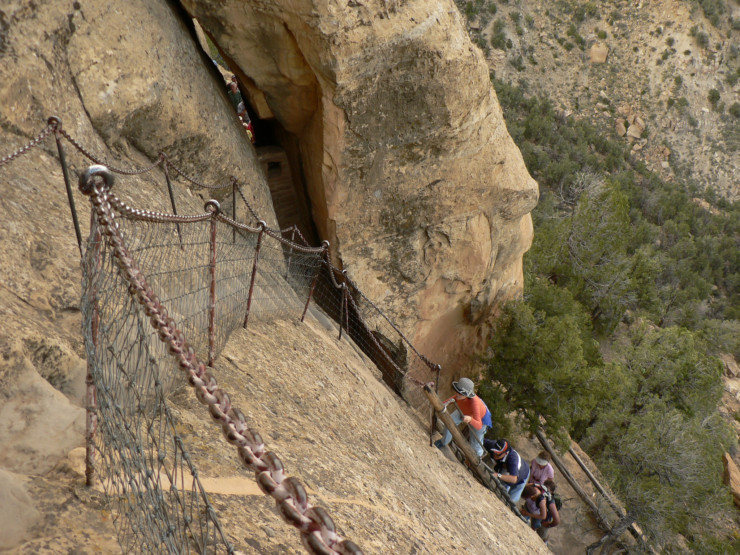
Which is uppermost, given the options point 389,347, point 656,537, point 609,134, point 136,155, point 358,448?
point 609,134

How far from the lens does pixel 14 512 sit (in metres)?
2.21

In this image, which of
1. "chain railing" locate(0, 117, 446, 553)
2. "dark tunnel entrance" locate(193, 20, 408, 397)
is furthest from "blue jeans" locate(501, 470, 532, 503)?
"chain railing" locate(0, 117, 446, 553)

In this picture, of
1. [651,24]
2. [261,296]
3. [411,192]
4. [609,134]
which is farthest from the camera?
[651,24]

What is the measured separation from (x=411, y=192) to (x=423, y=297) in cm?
227

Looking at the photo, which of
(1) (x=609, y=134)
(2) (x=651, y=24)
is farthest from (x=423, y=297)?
(2) (x=651, y=24)

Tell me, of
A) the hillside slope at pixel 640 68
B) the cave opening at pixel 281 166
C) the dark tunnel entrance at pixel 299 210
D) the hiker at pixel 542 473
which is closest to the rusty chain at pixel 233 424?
the dark tunnel entrance at pixel 299 210

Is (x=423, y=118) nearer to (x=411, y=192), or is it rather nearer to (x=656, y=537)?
(x=411, y=192)

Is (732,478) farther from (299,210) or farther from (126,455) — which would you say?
(126,455)

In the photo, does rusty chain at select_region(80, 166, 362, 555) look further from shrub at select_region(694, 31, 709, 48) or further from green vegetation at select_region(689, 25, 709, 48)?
shrub at select_region(694, 31, 709, 48)

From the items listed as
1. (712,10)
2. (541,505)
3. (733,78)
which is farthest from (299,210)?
(712,10)

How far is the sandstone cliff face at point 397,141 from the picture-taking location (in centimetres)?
739

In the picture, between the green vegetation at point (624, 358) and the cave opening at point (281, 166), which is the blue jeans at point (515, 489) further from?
the cave opening at point (281, 166)

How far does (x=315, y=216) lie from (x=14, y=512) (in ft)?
25.6

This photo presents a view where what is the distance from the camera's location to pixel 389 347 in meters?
10.2
